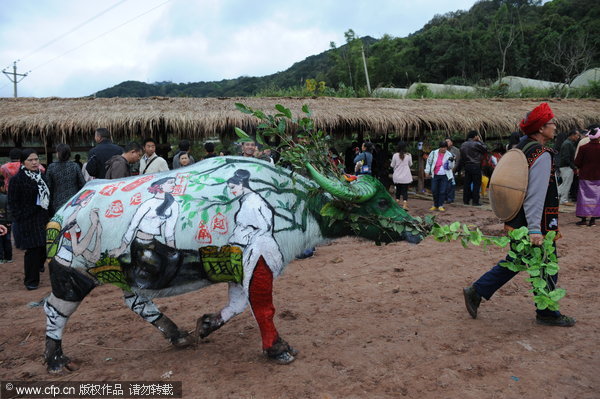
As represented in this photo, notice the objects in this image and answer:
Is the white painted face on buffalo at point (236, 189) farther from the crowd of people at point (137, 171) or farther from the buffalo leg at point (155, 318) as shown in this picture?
the buffalo leg at point (155, 318)

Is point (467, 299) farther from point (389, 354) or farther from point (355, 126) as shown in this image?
point (355, 126)

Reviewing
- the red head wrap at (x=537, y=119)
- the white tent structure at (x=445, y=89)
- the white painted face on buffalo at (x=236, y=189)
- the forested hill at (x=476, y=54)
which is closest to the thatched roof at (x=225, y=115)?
the red head wrap at (x=537, y=119)

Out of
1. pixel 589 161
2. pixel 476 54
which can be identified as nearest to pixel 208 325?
pixel 589 161

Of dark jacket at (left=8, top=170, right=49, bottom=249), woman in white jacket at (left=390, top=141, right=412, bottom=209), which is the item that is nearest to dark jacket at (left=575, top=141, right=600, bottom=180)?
woman in white jacket at (left=390, top=141, right=412, bottom=209)

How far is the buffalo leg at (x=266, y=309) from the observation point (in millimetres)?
2922

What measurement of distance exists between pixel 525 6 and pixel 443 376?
50.5 meters

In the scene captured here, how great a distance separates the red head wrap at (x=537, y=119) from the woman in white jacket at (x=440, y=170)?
6076mm

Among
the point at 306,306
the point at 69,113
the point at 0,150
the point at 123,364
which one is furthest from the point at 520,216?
the point at 0,150

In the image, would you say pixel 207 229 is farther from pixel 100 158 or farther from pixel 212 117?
pixel 212 117

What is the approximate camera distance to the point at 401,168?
32.0ft

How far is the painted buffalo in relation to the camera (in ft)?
9.53

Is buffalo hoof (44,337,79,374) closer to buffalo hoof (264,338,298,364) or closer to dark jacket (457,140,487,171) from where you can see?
buffalo hoof (264,338,298,364)

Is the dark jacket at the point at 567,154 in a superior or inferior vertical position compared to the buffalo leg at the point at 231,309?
superior

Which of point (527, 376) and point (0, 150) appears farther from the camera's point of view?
point (0, 150)
